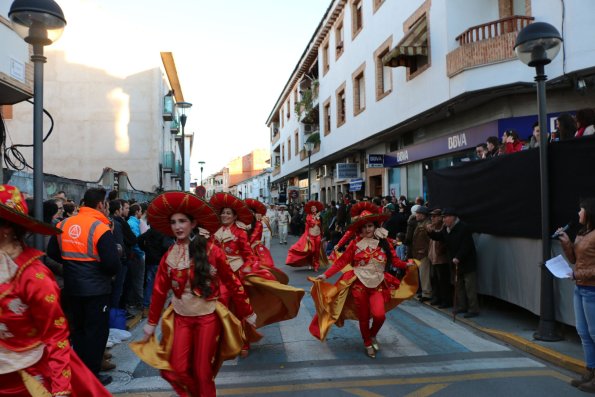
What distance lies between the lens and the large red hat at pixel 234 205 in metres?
6.72

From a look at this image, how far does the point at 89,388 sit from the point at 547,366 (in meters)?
4.97

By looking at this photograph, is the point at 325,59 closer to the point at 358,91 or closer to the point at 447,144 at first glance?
the point at 358,91

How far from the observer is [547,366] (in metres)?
5.46

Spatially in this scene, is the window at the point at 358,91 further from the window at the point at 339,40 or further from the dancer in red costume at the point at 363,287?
the dancer in red costume at the point at 363,287

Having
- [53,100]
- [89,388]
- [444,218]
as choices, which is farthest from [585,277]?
[53,100]

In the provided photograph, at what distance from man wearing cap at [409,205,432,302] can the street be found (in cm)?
200

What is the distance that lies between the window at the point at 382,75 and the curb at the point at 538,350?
12.6m

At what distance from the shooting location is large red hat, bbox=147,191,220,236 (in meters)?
3.83

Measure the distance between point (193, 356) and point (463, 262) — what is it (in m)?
5.19

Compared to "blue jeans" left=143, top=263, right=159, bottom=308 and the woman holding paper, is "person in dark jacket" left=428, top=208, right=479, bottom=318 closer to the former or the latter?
the woman holding paper

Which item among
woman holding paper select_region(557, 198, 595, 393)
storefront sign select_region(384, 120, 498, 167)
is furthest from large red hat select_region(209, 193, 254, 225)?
storefront sign select_region(384, 120, 498, 167)

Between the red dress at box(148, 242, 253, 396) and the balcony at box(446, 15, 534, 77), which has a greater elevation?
the balcony at box(446, 15, 534, 77)

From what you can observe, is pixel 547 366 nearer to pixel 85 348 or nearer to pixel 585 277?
pixel 585 277

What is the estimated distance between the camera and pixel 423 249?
29.9 ft
